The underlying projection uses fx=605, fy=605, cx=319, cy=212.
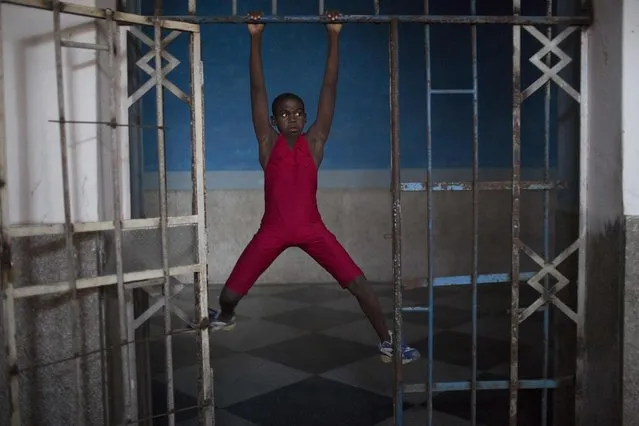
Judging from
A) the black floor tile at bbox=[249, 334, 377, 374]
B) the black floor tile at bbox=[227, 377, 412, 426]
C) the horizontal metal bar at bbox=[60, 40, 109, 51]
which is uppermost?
the horizontal metal bar at bbox=[60, 40, 109, 51]

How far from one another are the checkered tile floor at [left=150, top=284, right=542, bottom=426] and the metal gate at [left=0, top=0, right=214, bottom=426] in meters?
0.92

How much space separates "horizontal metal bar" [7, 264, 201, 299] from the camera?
2.60 m

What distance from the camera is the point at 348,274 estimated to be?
11.6 ft

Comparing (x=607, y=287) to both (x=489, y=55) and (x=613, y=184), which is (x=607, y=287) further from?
(x=489, y=55)

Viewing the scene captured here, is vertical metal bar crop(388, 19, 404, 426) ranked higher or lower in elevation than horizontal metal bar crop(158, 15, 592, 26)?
lower

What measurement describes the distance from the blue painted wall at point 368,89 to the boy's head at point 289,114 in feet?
13.2

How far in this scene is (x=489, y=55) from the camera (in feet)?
25.1

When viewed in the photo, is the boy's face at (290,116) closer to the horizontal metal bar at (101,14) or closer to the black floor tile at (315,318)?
the horizontal metal bar at (101,14)

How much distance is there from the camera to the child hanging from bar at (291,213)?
3525 mm

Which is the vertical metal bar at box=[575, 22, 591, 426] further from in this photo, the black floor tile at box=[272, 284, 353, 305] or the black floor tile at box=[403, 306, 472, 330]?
the black floor tile at box=[272, 284, 353, 305]

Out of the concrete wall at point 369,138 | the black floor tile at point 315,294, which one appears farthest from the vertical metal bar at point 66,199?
the concrete wall at point 369,138

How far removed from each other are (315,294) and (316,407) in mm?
3314

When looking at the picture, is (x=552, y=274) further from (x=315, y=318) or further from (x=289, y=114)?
(x=315, y=318)

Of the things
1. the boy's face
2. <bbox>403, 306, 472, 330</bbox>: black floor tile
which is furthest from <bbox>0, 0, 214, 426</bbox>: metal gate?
<bbox>403, 306, 472, 330</bbox>: black floor tile
